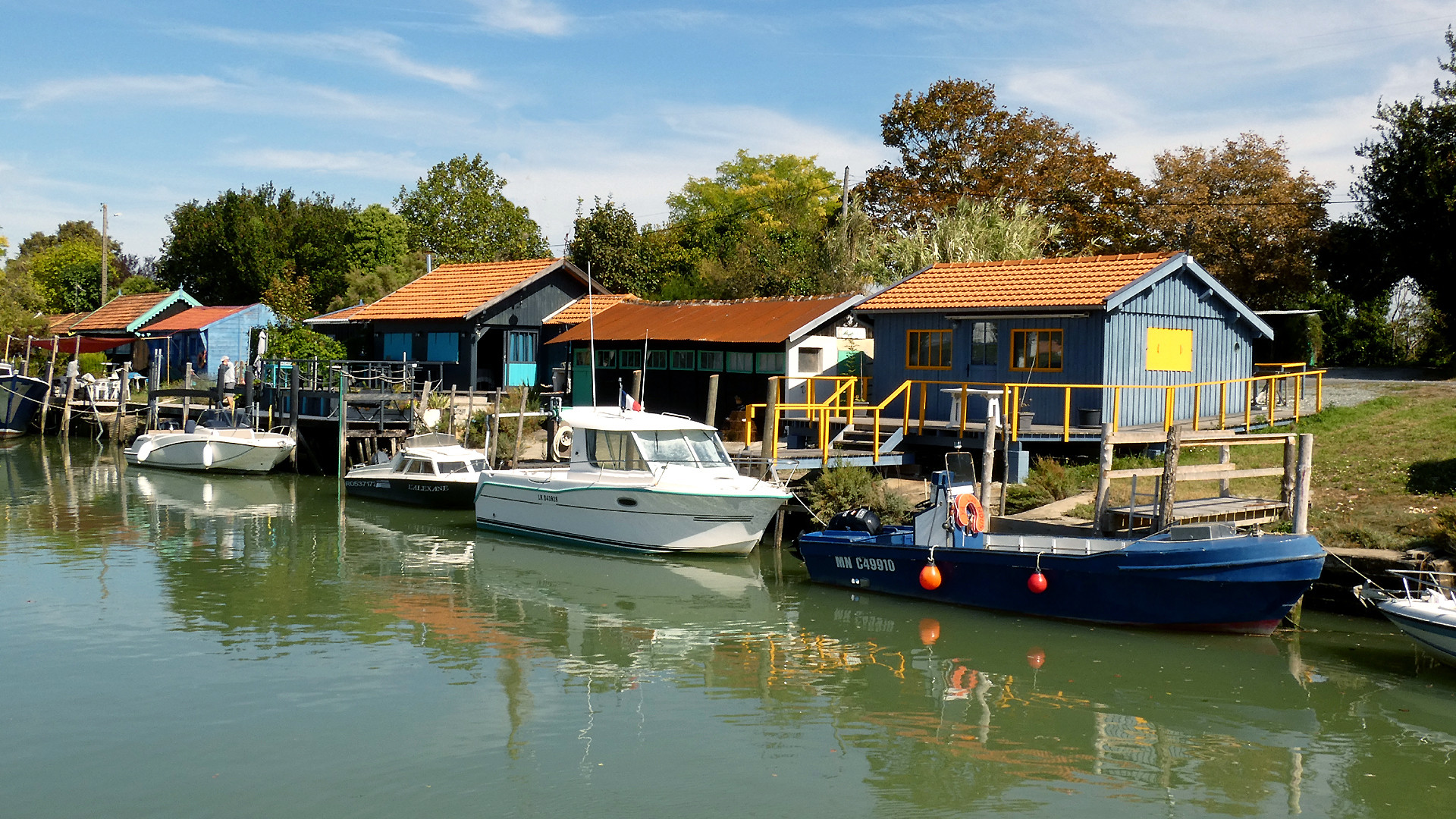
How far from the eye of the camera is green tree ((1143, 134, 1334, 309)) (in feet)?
119

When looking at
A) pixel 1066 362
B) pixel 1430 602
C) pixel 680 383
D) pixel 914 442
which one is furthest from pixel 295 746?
pixel 680 383

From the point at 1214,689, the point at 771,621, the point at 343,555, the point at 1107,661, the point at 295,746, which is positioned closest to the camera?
the point at 295,746

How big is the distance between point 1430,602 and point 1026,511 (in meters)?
6.90

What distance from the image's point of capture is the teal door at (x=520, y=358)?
1526 inches

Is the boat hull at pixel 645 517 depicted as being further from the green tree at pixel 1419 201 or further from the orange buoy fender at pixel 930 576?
the green tree at pixel 1419 201

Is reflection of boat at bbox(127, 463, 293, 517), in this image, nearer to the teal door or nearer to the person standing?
the person standing

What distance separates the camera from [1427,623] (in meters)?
13.2

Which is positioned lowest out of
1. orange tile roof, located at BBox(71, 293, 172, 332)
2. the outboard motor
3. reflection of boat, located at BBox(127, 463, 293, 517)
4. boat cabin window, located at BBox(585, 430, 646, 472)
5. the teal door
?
reflection of boat, located at BBox(127, 463, 293, 517)

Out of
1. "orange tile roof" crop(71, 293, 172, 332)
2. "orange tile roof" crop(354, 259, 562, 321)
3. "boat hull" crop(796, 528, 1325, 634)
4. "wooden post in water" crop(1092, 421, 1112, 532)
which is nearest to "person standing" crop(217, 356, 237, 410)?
"orange tile roof" crop(354, 259, 562, 321)

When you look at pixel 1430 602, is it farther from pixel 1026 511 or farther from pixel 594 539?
pixel 594 539

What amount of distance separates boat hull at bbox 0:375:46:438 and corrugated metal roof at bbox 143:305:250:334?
7311 mm

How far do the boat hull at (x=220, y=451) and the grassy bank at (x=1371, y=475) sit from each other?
22.3 meters

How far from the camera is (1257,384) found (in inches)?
1102

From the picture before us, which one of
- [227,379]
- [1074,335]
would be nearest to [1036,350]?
[1074,335]
